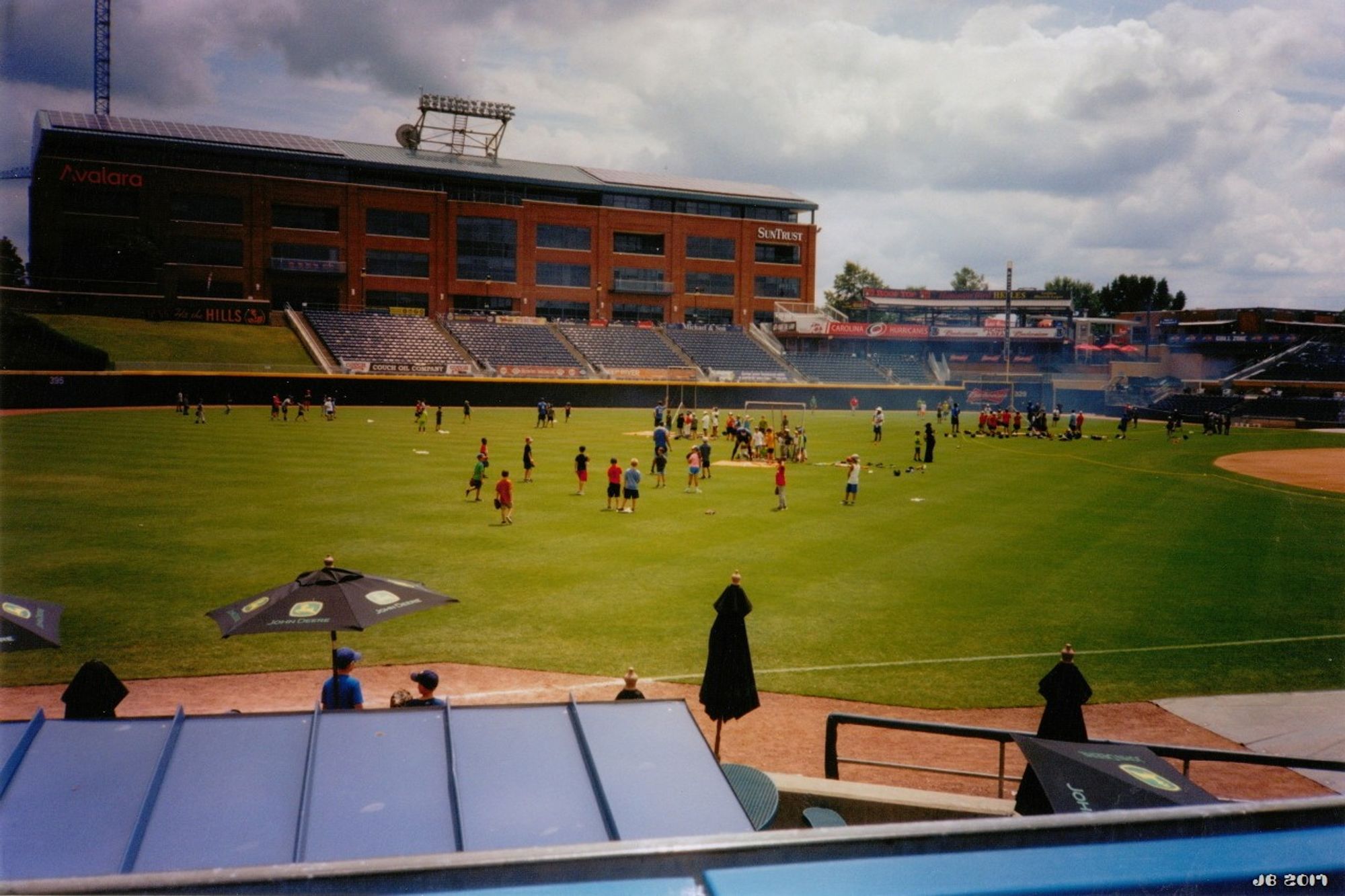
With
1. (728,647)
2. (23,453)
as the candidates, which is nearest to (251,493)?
(23,453)

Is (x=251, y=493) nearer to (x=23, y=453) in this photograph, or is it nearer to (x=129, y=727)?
(x=23, y=453)

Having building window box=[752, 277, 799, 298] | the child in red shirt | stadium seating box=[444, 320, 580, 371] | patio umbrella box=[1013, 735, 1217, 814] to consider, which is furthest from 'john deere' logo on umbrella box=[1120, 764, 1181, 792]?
building window box=[752, 277, 799, 298]

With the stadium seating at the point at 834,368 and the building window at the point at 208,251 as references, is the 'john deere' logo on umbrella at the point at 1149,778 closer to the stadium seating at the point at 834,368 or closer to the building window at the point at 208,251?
the building window at the point at 208,251

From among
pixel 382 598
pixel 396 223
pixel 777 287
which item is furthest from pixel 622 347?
pixel 382 598

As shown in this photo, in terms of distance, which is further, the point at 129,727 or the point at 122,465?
the point at 122,465

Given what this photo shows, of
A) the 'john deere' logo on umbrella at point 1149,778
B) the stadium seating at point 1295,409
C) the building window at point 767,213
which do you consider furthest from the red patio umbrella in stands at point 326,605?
the building window at point 767,213

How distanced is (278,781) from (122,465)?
3258cm

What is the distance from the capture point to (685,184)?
304 feet

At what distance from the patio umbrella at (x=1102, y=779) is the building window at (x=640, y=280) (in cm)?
8410

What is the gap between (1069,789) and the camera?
5.33 m

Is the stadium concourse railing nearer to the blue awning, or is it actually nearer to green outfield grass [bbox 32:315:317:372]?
the blue awning

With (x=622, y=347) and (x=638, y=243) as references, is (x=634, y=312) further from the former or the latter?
(x=622, y=347)

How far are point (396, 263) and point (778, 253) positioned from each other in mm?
38912

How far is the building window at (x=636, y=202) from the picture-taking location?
87.5 meters
